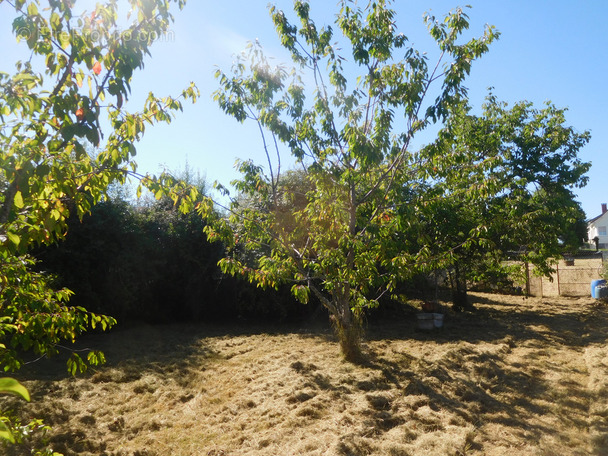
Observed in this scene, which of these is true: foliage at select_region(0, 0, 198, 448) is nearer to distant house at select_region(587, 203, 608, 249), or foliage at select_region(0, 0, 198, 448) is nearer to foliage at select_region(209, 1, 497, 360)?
foliage at select_region(209, 1, 497, 360)

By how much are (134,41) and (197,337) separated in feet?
25.0

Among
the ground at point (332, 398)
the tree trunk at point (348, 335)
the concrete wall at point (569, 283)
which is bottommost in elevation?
the ground at point (332, 398)

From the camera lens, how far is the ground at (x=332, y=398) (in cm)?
424

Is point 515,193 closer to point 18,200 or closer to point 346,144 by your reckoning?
point 346,144

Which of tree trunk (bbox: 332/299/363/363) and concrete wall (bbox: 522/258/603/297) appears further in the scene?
concrete wall (bbox: 522/258/603/297)

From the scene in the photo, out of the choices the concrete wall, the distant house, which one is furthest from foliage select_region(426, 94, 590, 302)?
the distant house

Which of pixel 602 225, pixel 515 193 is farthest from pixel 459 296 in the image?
pixel 602 225

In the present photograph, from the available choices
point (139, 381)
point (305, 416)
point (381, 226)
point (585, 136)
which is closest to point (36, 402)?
point (139, 381)

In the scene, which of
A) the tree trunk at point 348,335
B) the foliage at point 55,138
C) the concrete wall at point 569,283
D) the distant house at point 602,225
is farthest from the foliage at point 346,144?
the distant house at point 602,225

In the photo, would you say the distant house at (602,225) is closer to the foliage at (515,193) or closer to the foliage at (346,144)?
the foliage at (515,193)

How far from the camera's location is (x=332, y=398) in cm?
521

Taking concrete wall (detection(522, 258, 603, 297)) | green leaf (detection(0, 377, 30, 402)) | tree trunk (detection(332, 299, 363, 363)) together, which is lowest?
tree trunk (detection(332, 299, 363, 363))

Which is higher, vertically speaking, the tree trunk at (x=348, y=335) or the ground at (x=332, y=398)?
the tree trunk at (x=348, y=335)

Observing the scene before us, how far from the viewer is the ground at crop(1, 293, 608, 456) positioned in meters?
4.24
